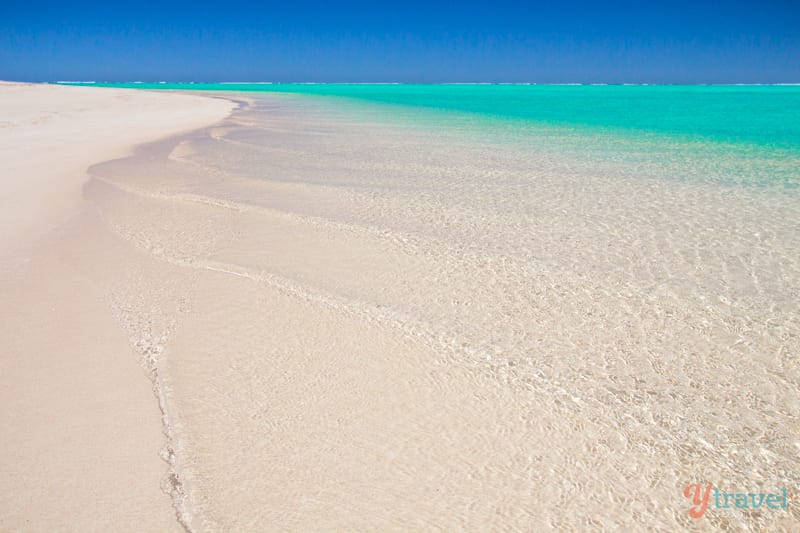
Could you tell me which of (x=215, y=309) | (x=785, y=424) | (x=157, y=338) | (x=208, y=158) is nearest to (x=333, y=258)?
(x=215, y=309)

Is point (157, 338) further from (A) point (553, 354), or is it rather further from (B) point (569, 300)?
(B) point (569, 300)

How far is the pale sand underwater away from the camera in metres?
1.96

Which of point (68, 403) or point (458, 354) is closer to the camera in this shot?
point (68, 403)

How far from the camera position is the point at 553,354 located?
2918 mm

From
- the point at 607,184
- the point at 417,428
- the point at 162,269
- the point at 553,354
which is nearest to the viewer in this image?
the point at 417,428

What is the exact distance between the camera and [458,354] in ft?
9.50

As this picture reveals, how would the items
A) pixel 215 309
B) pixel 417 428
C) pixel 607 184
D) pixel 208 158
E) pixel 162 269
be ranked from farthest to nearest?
1. pixel 208 158
2. pixel 607 184
3. pixel 162 269
4. pixel 215 309
5. pixel 417 428

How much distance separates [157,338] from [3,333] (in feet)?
2.91

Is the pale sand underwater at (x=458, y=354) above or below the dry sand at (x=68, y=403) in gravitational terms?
above

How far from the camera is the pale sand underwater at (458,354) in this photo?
196 cm

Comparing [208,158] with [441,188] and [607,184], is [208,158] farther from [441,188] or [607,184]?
[607,184]

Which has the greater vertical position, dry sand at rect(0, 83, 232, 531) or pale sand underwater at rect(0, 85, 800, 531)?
pale sand underwater at rect(0, 85, 800, 531)

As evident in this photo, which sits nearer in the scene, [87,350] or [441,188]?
[87,350]

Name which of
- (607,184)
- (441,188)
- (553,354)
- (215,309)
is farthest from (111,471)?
(607,184)
